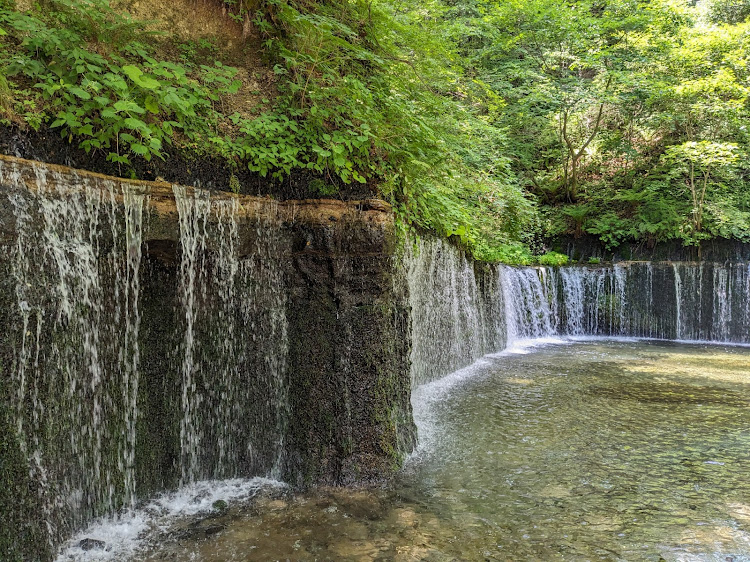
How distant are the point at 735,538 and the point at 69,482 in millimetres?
4631

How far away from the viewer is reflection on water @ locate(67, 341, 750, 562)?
341 cm

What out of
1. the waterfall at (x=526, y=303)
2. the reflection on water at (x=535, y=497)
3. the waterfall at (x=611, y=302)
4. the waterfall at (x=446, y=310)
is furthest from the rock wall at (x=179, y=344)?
the waterfall at (x=526, y=303)

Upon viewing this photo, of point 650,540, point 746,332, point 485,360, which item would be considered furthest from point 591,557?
point 746,332

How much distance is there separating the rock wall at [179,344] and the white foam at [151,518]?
11 centimetres

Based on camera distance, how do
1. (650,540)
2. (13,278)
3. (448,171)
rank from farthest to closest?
(448,171)
(650,540)
(13,278)

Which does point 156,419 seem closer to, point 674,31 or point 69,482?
point 69,482

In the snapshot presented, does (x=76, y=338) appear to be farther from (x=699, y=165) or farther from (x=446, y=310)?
(x=699, y=165)

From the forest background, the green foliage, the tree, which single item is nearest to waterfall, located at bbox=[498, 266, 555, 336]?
the forest background

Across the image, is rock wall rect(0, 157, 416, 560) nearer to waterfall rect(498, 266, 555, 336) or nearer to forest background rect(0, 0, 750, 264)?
forest background rect(0, 0, 750, 264)

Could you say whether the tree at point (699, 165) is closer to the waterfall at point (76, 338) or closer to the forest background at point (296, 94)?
the forest background at point (296, 94)

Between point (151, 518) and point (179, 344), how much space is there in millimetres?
1302

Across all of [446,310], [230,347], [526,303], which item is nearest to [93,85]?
[230,347]

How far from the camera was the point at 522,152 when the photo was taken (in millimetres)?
19594

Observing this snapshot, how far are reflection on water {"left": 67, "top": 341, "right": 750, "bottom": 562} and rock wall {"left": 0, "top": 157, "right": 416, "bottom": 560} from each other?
22.6 inches
